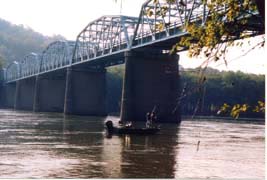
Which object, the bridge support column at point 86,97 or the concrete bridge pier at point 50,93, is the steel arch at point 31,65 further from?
the bridge support column at point 86,97

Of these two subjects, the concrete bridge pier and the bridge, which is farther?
the concrete bridge pier

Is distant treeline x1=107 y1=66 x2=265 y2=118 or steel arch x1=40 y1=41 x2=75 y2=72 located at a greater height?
steel arch x1=40 y1=41 x2=75 y2=72

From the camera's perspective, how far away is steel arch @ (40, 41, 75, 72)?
5743 inches

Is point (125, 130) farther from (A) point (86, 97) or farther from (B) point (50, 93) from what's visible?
(B) point (50, 93)

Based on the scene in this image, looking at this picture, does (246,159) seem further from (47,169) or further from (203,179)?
(47,169)

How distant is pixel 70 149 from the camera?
31.2 metres

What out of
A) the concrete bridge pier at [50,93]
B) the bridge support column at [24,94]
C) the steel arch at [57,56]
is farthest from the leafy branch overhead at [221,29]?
the bridge support column at [24,94]

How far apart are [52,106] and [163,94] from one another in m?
68.8

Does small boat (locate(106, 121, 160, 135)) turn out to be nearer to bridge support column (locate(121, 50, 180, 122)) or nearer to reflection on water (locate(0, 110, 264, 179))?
reflection on water (locate(0, 110, 264, 179))

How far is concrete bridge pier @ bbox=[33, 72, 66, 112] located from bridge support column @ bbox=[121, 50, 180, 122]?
6250 centimetres

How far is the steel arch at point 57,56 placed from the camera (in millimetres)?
145875

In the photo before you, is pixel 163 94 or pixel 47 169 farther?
pixel 163 94

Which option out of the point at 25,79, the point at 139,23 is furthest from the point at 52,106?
the point at 139,23

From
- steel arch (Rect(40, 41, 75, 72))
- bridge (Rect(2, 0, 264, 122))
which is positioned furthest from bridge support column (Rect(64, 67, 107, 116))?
steel arch (Rect(40, 41, 75, 72))
